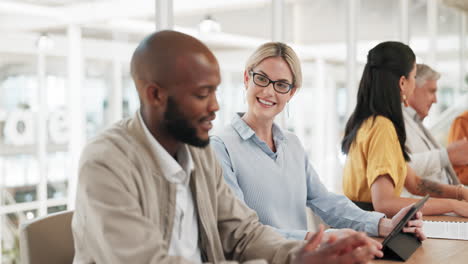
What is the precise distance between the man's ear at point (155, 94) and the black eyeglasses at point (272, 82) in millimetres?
939

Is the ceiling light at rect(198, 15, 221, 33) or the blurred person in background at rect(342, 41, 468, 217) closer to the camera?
the blurred person in background at rect(342, 41, 468, 217)

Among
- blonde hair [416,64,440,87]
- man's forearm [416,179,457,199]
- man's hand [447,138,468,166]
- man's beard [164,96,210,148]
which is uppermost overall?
blonde hair [416,64,440,87]

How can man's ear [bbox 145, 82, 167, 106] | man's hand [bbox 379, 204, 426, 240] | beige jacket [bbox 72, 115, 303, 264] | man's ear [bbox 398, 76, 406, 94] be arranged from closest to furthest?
1. beige jacket [bbox 72, 115, 303, 264]
2. man's ear [bbox 145, 82, 167, 106]
3. man's hand [bbox 379, 204, 426, 240]
4. man's ear [bbox 398, 76, 406, 94]

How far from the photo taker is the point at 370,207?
247 centimetres

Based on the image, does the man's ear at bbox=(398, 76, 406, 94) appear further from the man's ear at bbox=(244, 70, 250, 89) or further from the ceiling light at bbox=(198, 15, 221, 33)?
the ceiling light at bbox=(198, 15, 221, 33)

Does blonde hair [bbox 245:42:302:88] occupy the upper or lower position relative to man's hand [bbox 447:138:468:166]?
upper

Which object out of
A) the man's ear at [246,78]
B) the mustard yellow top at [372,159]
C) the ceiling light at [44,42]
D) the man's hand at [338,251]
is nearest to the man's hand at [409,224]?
the mustard yellow top at [372,159]

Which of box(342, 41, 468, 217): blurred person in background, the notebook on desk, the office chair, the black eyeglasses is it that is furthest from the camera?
box(342, 41, 468, 217): blurred person in background

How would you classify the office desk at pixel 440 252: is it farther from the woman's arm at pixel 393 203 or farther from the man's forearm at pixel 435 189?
the man's forearm at pixel 435 189

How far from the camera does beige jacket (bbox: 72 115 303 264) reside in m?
1.25

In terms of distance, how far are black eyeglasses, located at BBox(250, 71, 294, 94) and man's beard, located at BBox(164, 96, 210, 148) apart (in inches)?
35.0

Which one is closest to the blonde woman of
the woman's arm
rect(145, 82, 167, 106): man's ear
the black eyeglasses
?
the black eyeglasses

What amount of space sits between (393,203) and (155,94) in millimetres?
1328

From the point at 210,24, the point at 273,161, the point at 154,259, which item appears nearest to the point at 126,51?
the point at 210,24
